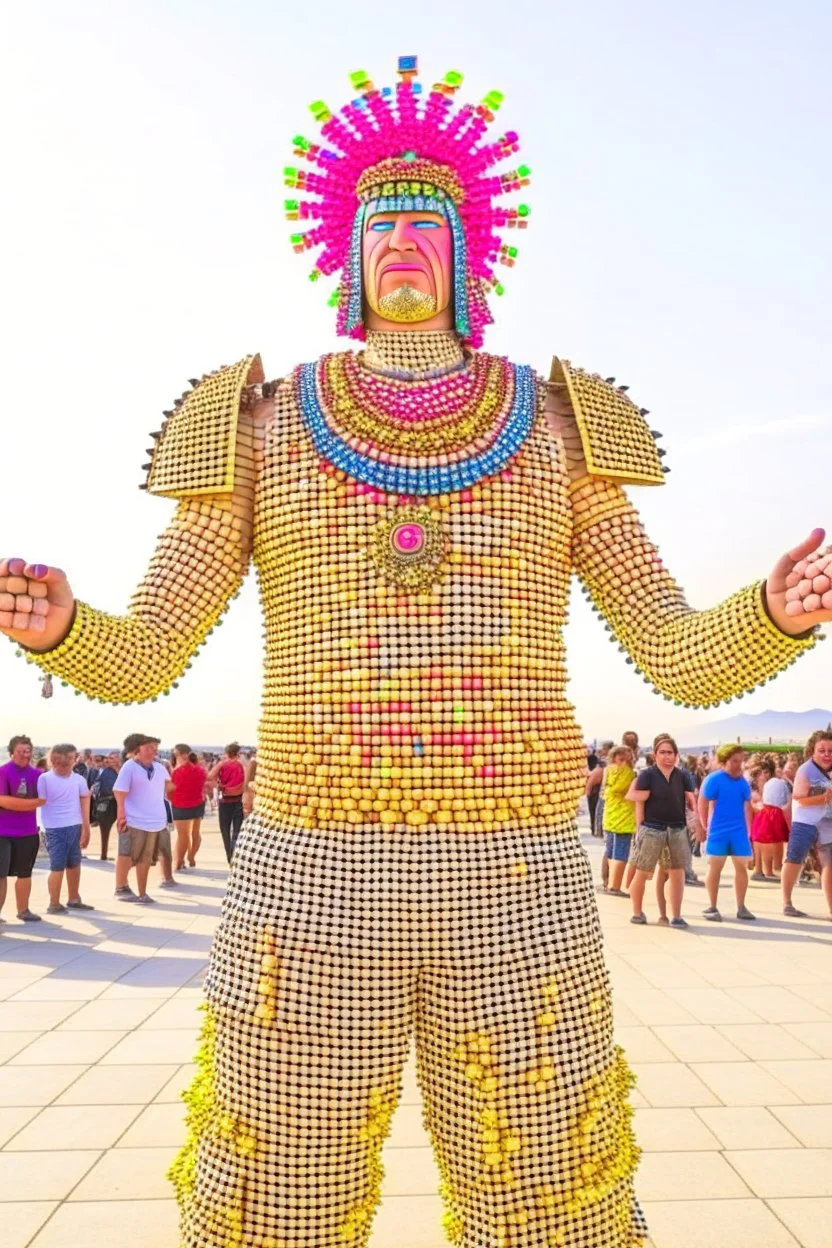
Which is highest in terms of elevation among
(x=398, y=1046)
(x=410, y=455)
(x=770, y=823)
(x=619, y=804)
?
(x=410, y=455)

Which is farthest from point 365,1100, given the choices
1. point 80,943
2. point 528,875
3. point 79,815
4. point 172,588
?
point 79,815

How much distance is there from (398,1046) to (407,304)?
5.85 feet

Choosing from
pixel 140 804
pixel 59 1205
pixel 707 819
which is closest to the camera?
pixel 59 1205

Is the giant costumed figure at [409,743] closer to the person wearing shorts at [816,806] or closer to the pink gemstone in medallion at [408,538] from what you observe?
the pink gemstone in medallion at [408,538]

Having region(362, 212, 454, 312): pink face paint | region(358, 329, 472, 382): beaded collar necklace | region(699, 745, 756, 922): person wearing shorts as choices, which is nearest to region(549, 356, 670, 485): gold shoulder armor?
region(358, 329, 472, 382): beaded collar necklace

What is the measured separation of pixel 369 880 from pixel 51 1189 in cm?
226

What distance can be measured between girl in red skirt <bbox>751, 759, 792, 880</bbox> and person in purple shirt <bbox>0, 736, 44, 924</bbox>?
7288 millimetres

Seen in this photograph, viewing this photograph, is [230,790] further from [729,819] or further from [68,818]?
[729,819]

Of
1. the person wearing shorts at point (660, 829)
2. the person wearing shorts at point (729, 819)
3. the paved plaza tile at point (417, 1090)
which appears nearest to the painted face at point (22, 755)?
the paved plaza tile at point (417, 1090)

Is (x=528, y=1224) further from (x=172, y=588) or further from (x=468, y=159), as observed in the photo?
(x=468, y=159)

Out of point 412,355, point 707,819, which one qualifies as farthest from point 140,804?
point 412,355

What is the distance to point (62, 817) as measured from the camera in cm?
918

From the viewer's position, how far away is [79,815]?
928cm

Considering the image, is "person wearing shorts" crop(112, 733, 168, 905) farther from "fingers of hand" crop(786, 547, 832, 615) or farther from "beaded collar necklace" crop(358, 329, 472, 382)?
"fingers of hand" crop(786, 547, 832, 615)
